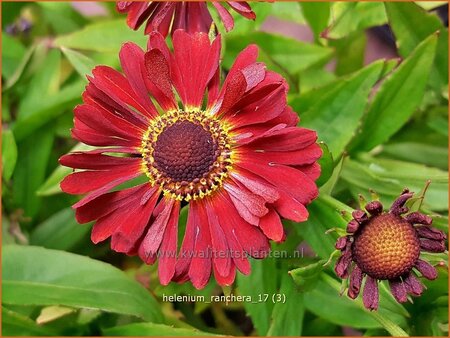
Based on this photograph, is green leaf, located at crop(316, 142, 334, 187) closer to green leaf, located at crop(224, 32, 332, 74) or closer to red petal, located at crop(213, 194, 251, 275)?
red petal, located at crop(213, 194, 251, 275)

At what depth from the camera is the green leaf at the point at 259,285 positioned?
98 centimetres

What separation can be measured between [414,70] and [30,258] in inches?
26.2

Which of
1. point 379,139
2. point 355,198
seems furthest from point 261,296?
point 379,139

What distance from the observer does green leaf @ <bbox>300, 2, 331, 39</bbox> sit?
1117 millimetres

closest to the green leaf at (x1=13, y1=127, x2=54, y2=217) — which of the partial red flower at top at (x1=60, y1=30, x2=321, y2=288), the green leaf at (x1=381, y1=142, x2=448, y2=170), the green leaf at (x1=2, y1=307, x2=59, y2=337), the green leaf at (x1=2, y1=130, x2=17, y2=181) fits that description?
the green leaf at (x1=2, y1=130, x2=17, y2=181)

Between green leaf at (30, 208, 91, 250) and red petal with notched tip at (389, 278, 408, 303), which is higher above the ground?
red petal with notched tip at (389, 278, 408, 303)

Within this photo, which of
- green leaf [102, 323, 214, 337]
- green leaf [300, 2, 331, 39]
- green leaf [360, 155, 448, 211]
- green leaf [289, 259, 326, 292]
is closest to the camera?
green leaf [289, 259, 326, 292]

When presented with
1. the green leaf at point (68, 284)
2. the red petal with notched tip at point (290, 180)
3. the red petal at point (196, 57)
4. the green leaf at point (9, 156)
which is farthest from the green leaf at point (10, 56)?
the red petal with notched tip at point (290, 180)

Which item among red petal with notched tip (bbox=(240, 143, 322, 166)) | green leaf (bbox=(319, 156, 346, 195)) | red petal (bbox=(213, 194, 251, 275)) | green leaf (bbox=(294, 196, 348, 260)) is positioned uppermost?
red petal with notched tip (bbox=(240, 143, 322, 166))

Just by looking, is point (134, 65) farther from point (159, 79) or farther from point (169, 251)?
point (169, 251)

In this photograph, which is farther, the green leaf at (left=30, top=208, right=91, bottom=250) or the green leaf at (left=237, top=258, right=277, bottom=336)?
the green leaf at (left=30, top=208, right=91, bottom=250)

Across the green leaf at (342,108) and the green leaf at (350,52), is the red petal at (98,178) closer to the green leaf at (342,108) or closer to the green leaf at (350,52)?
the green leaf at (342,108)

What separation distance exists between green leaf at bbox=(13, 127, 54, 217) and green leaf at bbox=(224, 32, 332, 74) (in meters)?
0.37

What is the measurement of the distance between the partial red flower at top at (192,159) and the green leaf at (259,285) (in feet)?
0.67
